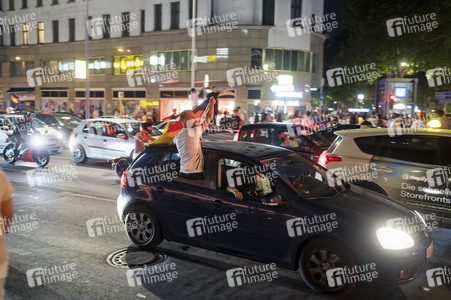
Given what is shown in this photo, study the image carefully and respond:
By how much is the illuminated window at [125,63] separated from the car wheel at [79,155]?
27.5 metres

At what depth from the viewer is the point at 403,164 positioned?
6.79m

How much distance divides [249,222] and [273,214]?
34 centimetres

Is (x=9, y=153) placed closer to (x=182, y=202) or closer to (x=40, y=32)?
(x=182, y=202)

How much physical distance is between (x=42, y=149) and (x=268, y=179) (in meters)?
10.6

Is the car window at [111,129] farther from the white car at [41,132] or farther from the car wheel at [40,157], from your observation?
the white car at [41,132]

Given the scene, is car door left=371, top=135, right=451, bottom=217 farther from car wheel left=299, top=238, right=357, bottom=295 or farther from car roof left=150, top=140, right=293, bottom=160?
car wheel left=299, top=238, right=357, bottom=295

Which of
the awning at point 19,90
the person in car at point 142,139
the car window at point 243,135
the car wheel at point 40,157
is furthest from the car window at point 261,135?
the awning at point 19,90

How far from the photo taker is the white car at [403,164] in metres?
6.54

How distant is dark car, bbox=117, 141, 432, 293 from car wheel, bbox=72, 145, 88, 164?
8672mm

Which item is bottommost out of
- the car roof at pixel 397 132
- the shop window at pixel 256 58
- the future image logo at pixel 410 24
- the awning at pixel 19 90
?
the car roof at pixel 397 132

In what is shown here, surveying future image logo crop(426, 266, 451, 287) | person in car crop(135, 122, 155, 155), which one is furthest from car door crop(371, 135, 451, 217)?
person in car crop(135, 122, 155, 155)

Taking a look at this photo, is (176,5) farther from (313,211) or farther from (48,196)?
(313,211)

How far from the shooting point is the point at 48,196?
911cm

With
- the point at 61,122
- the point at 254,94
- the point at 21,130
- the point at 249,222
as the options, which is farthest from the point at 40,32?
the point at 249,222
